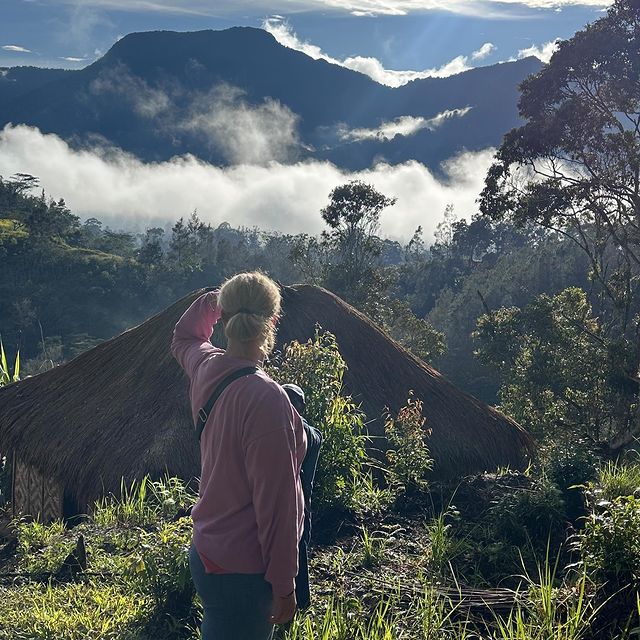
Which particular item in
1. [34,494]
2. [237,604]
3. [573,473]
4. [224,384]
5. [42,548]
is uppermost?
[224,384]

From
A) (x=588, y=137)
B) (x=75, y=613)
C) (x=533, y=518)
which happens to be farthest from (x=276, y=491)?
(x=588, y=137)

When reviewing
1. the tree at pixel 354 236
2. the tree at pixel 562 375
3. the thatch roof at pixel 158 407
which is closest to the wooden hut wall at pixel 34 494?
the thatch roof at pixel 158 407

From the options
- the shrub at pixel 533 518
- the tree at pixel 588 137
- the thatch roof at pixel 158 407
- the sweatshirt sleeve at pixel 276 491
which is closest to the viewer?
the sweatshirt sleeve at pixel 276 491

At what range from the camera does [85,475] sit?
7.28m

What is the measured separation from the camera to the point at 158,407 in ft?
25.4

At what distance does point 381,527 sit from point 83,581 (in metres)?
1.96

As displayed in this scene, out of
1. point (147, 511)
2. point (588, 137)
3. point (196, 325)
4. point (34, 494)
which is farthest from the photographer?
point (588, 137)

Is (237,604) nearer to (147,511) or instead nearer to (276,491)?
(276,491)

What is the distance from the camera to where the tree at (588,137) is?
12.0 m

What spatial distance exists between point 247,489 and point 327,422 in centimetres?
269

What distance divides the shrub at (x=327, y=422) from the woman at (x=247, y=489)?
7.97ft

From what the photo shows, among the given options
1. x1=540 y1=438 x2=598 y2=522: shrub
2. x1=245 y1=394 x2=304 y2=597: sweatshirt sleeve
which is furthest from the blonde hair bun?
x1=540 y1=438 x2=598 y2=522: shrub

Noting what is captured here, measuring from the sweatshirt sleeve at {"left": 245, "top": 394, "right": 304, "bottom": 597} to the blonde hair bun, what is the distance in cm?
27

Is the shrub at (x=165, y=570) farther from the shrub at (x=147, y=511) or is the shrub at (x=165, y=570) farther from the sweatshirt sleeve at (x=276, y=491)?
the sweatshirt sleeve at (x=276, y=491)
